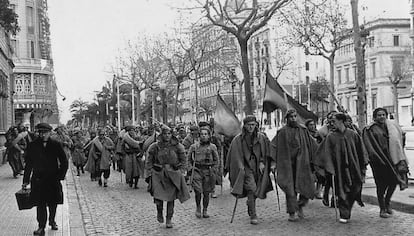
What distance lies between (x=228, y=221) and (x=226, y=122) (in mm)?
4434

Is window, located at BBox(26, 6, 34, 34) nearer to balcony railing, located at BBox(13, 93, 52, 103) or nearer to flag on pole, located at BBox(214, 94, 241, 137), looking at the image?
balcony railing, located at BBox(13, 93, 52, 103)

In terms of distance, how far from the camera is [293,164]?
9.91 metres

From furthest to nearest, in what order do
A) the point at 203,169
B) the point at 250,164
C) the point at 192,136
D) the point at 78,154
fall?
the point at 78,154 < the point at 192,136 < the point at 203,169 < the point at 250,164

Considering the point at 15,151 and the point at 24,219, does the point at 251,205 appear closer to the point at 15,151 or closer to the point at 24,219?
the point at 24,219

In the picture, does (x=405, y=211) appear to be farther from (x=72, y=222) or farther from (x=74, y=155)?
(x=74, y=155)

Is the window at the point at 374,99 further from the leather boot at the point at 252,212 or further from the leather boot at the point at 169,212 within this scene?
the leather boot at the point at 169,212

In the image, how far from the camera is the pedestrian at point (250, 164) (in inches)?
382

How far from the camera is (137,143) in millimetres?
16312

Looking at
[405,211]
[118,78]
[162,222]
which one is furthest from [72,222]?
[118,78]

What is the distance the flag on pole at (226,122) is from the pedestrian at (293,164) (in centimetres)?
415

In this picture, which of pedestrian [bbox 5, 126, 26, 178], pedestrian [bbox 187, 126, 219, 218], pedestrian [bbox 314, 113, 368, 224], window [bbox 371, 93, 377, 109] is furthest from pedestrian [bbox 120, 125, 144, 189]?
window [bbox 371, 93, 377, 109]

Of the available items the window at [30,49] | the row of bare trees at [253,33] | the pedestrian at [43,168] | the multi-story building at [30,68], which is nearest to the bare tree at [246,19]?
→ the row of bare trees at [253,33]

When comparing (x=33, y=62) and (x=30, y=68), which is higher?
(x=33, y=62)

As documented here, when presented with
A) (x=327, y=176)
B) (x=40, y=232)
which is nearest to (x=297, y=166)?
(x=327, y=176)
